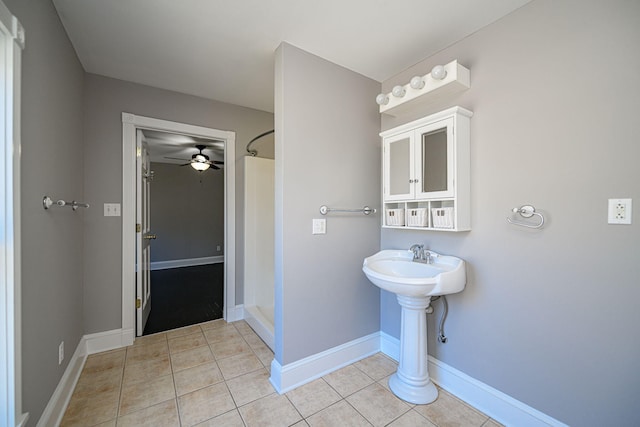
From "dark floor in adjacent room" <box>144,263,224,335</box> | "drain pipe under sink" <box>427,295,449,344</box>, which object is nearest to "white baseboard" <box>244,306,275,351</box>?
"dark floor in adjacent room" <box>144,263,224,335</box>

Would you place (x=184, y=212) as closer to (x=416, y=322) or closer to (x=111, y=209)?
(x=111, y=209)

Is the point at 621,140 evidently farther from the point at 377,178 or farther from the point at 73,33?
the point at 73,33

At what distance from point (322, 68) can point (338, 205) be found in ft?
3.48

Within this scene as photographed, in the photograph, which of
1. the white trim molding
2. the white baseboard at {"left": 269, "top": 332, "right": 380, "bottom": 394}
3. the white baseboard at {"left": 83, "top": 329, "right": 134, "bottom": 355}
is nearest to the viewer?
the white trim molding

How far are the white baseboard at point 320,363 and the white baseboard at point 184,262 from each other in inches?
189

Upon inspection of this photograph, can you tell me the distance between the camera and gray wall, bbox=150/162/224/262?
5.65m

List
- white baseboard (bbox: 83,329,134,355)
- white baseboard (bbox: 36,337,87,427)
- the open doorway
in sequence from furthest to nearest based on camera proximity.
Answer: the open doorway
white baseboard (bbox: 83,329,134,355)
white baseboard (bbox: 36,337,87,427)

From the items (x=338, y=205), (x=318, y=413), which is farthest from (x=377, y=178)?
(x=318, y=413)

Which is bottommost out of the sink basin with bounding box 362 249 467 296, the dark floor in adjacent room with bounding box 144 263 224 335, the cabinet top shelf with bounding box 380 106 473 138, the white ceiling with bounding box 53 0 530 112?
the dark floor in adjacent room with bounding box 144 263 224 335

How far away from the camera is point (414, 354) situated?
1722 millimetres

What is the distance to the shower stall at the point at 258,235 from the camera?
2.94m

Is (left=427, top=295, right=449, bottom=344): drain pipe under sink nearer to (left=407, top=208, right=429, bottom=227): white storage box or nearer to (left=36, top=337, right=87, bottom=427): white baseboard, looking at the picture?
(left=407, top=208, right=429, bottom=227): white storage box

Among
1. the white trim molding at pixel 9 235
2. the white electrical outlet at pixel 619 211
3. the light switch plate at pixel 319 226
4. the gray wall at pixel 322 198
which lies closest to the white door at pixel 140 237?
the white trim molding at pixel 9 235

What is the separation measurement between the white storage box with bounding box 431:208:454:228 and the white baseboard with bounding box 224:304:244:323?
89.4 inches
